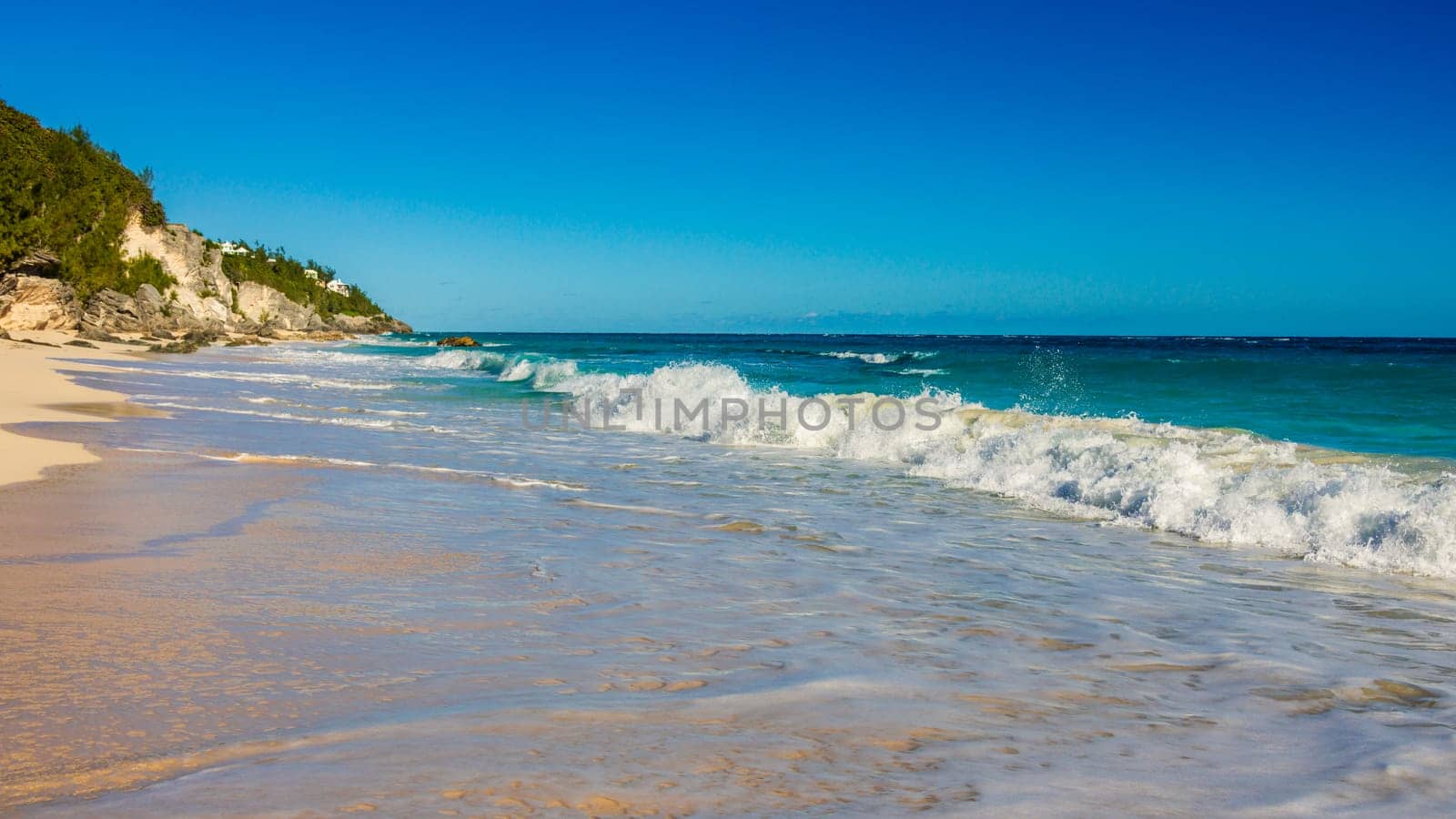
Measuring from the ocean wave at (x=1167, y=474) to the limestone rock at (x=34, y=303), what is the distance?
1317 inches

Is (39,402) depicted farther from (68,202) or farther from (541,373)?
(68,202)

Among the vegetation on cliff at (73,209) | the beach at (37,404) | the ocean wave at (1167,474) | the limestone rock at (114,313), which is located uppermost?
the vegetation on cliff at (73,209)

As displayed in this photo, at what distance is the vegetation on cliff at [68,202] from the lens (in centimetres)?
3938

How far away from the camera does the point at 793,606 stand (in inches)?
186

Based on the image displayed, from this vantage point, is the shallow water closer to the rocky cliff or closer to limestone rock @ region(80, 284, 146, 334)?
the rocky cliff

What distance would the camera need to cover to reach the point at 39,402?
1329cm

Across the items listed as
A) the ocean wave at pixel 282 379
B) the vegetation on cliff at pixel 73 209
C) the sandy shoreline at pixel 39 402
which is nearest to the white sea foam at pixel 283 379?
the ocean wave at pixel 282 379

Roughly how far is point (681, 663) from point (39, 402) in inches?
533

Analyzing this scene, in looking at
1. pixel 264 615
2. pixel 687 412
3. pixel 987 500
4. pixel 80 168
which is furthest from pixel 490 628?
pixel 80 168

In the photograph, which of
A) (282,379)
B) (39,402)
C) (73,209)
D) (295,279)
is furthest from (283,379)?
(295,279)

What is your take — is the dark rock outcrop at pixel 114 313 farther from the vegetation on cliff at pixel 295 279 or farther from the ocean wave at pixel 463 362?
the vegetation on cliff at pixel 295 279

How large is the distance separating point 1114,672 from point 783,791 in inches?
76.5

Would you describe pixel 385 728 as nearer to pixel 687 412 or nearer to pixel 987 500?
pixel 987 500

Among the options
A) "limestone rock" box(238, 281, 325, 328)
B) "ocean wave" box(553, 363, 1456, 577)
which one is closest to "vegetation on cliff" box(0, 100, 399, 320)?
"limestone rock" box(238, 281, 325, 328)
